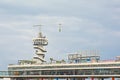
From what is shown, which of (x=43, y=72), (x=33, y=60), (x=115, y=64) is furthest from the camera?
(x=33, y=60)

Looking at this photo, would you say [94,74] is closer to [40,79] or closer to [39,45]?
[40,79]

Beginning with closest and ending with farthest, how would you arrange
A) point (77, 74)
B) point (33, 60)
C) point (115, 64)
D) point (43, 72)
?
point (115, 64) → point (77, 74) → point (43, 72) → point (33, 60)

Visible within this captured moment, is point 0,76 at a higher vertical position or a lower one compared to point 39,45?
lower

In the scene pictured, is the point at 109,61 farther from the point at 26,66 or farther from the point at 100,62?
the point at 26,66

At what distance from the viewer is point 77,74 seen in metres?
153

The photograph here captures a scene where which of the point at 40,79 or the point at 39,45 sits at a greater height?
the point at 39,45

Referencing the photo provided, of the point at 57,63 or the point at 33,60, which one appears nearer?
the point at 57,63

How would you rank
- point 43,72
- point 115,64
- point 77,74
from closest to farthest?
1. point 115,64
2. point 77,74
3. point 43,72

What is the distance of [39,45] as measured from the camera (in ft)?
583

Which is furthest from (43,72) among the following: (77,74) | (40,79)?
(77,74)

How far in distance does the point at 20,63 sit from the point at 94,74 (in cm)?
3502

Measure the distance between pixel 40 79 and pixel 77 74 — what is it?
18304 mm

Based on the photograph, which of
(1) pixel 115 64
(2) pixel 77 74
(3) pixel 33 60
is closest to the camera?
(1) pixel 115 64

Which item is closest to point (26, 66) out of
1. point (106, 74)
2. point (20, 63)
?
point (20, 63)
